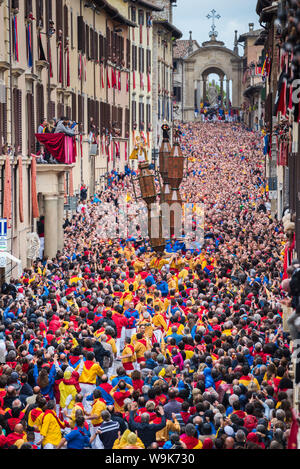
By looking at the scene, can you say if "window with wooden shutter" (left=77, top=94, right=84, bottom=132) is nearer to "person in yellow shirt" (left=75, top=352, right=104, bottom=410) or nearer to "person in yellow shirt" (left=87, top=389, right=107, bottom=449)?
"person in yellow shirt" (left=75, top=352, right=104, bottom=410)

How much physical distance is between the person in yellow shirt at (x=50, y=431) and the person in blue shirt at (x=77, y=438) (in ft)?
0.64

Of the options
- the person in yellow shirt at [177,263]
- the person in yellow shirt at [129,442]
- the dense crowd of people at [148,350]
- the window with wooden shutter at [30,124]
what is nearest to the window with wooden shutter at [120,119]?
the window with wooden shutter at [30,124]

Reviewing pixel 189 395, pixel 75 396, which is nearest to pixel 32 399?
pixel 75 396

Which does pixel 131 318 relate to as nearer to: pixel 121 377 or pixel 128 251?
pixel 121 377

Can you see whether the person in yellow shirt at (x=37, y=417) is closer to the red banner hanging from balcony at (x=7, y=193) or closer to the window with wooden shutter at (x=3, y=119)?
the red banner hanging from balcony at (x=7, y=193)

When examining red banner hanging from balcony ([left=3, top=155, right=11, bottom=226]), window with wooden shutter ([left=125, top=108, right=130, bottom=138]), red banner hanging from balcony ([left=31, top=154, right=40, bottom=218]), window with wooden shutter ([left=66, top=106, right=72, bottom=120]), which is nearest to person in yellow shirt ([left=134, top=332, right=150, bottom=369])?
red banner hanging from balcony ([left=3, top=155, right=11, bottom=226])

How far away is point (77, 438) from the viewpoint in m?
13.0

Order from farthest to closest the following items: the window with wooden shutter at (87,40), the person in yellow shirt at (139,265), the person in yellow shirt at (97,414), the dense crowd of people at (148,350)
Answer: the window with wooden shutter at (87,40), the person in yellow shirt at (139,265), the person in yellow shirt at (97,414), the dense crowd of people at (148,350)

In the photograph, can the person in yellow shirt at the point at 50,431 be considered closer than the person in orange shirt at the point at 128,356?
Yes

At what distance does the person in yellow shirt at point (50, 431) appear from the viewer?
1316 cm

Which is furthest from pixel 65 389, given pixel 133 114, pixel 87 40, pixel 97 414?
pixel 133 114

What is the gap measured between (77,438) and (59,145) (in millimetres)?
20562

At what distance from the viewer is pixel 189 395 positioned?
47.7 feet
